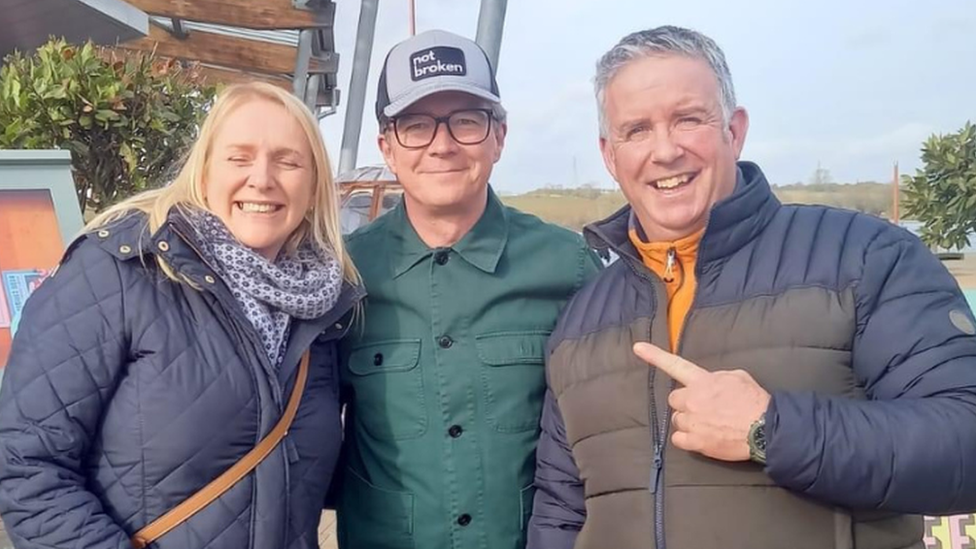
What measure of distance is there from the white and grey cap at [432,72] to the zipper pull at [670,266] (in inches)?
27.6

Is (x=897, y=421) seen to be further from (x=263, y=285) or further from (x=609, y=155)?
(x=263, y=285)

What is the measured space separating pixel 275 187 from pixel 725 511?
1.24 meters

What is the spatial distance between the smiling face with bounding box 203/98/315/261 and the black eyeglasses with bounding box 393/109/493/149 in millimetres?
308

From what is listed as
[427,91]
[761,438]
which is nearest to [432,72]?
[427,91]

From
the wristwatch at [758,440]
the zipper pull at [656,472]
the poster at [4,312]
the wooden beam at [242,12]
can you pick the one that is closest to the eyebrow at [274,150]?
the zipper pull at [656,472]

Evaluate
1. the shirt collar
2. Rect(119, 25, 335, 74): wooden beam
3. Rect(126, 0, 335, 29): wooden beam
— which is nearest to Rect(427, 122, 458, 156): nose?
the shirt collar

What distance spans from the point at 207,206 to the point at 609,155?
948mm

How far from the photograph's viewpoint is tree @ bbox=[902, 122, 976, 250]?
12.0m

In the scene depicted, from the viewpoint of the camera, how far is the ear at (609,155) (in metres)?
2.18

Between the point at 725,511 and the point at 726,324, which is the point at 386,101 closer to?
the point at 726,324

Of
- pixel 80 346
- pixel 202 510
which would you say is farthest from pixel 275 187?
pixel 202 510

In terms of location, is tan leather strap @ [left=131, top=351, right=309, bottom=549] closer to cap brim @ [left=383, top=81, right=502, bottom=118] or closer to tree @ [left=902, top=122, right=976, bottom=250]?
cap brim @ [left=383, top=81, right=502, bottom=118]

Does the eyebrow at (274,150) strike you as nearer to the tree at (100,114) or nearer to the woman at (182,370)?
the woman at (182,370)

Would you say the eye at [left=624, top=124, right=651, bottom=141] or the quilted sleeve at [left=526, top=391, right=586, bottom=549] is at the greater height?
the eye at [left=624, top=124, right=651, bottom=141]
